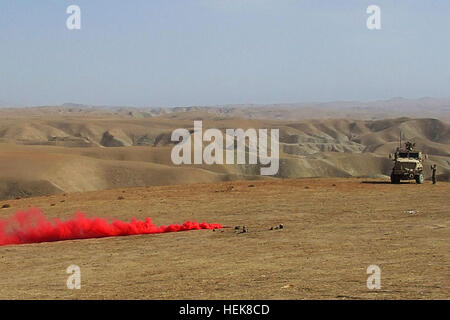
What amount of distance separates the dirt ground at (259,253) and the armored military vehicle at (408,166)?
5844mm

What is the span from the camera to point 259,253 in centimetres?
1928

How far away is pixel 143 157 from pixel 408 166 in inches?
2623

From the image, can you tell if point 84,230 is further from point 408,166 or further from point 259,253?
point 408,166

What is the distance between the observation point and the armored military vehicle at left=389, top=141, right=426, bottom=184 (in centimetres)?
4144

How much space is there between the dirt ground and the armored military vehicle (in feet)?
19.2
